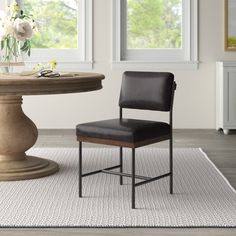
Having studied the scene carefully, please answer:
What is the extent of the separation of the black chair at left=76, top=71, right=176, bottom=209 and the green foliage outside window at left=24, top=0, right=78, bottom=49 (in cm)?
296

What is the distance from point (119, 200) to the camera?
353cm

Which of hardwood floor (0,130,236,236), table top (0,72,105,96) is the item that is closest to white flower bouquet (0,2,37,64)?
table top (0,72,105,96)

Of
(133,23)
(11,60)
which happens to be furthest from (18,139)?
(133,23)

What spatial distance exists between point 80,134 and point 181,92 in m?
3.17

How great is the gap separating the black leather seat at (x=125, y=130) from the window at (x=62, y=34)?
3055 mm

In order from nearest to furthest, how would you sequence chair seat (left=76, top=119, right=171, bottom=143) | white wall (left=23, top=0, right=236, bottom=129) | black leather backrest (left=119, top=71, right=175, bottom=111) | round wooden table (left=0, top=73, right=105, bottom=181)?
chair seat (left=76, top=119, right=171, bottom=143)
black leather backrest (left=119, top=71, right=175, bottom=111)
round wooden table (left=0, top=73, right=105, bottom=181)
white wall (left=23, top=0, right=236, bottom=129)

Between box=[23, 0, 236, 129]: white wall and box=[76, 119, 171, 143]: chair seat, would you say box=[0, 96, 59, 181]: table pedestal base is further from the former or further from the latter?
box=[23, 0, 236, 129]: white wall

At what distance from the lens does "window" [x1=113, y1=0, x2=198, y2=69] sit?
6562 mm

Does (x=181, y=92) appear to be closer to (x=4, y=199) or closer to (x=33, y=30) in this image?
(x=33, y=30)

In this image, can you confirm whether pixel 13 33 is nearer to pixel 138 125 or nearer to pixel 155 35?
pixel 138 125

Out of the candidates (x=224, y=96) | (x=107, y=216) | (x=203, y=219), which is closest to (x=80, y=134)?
(x=107, y=216)

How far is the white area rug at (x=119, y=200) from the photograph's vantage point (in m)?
3.09

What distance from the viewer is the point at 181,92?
21.7ft

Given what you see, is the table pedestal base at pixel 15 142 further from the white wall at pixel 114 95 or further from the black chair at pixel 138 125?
the white wall at pixel 114 95
